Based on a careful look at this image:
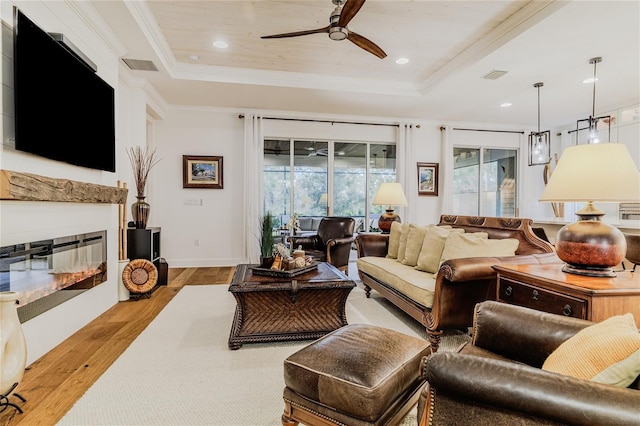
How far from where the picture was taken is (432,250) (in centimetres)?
300

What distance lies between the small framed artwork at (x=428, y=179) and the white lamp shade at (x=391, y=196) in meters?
2.27

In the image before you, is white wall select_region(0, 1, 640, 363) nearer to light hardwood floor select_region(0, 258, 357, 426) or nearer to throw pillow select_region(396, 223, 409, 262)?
light hardwood floor select_region(0, 258, 357, 426)

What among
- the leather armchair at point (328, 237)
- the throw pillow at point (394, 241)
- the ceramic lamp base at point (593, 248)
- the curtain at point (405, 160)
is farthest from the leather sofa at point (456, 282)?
the curtain at point (405, 160)

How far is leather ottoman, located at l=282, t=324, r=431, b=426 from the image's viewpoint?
1.24m

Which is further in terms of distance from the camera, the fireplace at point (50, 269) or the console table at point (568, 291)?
the fireplace at point (50, 269)

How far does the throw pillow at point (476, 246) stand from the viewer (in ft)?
8.50

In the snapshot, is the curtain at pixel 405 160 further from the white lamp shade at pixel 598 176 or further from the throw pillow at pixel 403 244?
the white lamp shade at pixel 598 176

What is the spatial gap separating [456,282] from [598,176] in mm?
1012

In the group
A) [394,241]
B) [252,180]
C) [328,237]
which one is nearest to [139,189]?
[252,180]

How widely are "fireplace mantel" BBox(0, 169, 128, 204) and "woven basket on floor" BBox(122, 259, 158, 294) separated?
777 millimetres

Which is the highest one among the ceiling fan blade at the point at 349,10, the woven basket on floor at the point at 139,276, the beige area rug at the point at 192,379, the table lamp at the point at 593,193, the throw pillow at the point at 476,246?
the ceiling fan blade at the point at 349,10

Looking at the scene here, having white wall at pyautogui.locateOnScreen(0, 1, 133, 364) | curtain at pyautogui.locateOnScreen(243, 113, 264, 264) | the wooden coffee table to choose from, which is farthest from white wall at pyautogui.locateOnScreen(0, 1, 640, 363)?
the wooden coffee table

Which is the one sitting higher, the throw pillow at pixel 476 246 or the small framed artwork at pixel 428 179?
the small framed artwork at pixel 428 179

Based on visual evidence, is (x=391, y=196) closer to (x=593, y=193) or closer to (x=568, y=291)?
(x=593, y=193)
